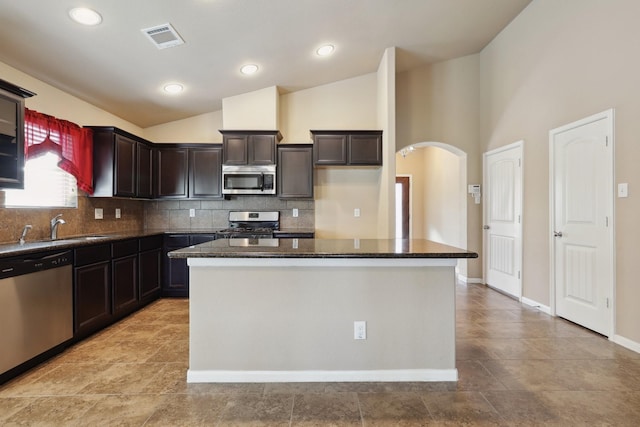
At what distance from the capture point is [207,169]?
4.59 metres

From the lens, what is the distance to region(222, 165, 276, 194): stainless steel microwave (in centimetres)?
448

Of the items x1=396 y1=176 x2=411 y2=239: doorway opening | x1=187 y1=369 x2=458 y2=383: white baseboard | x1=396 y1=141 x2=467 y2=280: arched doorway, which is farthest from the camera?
x1=396 y1=176 x2=411 y2=239: doorway opening

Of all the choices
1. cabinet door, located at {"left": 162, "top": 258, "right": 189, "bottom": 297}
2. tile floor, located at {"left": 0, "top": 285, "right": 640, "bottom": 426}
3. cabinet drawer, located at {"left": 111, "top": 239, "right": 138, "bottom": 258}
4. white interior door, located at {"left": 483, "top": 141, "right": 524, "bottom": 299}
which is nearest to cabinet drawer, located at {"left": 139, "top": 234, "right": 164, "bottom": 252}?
cabinet drawer, located at {"left": 111, "top": 239, "right": 138, "bottom": 258}

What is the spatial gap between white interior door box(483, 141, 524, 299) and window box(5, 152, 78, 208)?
5336 mm

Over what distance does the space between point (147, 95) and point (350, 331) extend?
3697 millimetres

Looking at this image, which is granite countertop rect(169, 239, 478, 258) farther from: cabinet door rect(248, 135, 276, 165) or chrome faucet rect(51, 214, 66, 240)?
cabinet door rect(248, 135, 276, 165)

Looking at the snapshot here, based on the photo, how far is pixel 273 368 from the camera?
217 cm

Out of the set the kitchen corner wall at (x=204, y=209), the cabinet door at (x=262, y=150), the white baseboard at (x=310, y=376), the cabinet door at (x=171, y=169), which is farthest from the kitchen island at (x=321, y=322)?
the cabinet door at (x=171, y=169)

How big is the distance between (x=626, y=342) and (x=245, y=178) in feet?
14.4

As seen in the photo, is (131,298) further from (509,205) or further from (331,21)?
(509,205)

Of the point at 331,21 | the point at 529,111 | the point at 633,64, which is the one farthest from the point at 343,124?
the point at 633,64

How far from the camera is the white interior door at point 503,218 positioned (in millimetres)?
4160

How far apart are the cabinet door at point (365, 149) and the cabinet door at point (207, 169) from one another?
1.91 meters

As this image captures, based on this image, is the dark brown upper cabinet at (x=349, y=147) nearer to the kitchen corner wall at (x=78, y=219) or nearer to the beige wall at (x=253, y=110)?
the beige wall at (x=253, y=110)
